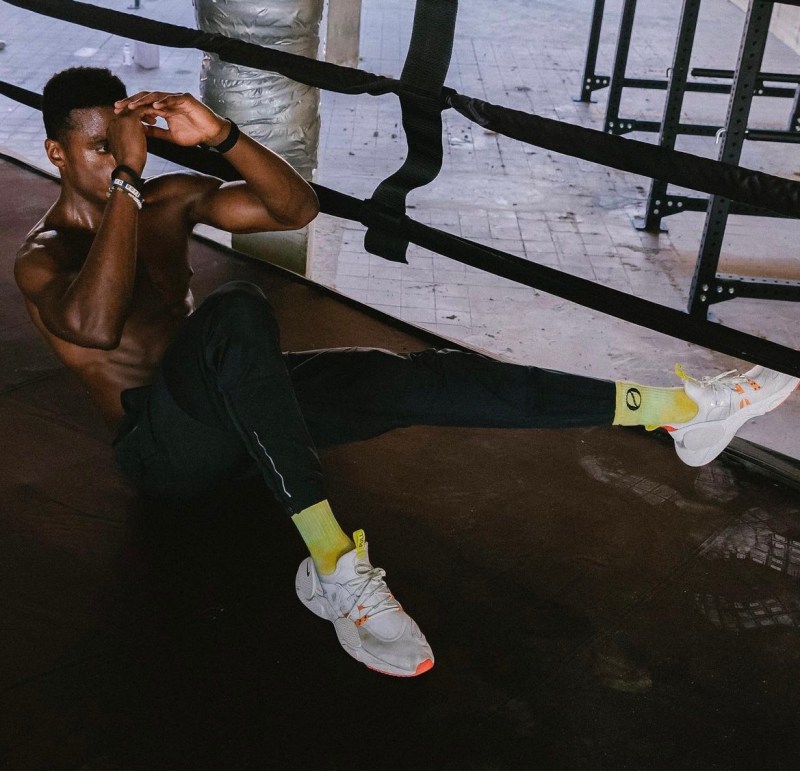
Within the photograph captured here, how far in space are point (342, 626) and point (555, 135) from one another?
1055 millimetres

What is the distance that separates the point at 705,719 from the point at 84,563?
4.09 ft

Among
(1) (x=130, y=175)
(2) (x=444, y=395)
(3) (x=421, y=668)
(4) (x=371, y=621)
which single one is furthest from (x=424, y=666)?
(1) (x=130, y=175)

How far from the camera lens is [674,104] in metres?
4.94

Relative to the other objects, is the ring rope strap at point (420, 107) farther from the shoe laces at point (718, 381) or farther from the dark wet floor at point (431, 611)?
the shoe laces at point (718, 381)

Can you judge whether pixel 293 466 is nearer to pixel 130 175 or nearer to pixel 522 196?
pixel 130 175

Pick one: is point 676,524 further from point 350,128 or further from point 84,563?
point 350,128

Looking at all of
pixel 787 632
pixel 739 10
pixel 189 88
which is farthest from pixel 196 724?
pixel 739 10

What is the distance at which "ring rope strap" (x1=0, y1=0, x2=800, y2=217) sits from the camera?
5.75 feet

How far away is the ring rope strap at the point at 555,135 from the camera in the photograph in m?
1.75

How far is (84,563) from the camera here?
6.39ft

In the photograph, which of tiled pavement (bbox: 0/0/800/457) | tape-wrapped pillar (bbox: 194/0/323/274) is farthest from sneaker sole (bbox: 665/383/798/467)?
tape-wrapped pillar (bbox: 194/0/323/274)

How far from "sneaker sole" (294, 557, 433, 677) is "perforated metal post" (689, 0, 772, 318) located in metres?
2.61

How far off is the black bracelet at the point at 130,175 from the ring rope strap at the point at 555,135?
569mm

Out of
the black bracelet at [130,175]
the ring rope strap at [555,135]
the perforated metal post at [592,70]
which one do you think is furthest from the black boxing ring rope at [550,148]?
the perforated metal post at [592,70]
